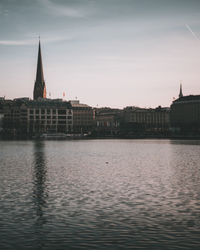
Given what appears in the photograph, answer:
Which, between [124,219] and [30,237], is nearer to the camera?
[30,237]

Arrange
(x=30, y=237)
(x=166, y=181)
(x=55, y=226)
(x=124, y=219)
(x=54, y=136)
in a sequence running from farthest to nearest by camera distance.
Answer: (x=54, y=136) < (x=166, y=181) < (x=124, y=219) < (x=55, y=226) < (x=30, y=237)

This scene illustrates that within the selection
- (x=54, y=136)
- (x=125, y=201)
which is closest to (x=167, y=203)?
(x=125, y=201)

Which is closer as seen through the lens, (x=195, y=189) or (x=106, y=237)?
(x=106, y=237)

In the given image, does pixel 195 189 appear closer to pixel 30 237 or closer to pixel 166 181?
pixel 166 181

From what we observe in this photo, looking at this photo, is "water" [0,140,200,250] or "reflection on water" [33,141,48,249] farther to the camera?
"reflection on water" [33,141,48,249]

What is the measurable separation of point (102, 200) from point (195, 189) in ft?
22.6

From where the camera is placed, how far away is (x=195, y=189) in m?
26.6

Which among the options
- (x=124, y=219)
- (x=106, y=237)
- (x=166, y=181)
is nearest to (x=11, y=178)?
(x=166, y=181)

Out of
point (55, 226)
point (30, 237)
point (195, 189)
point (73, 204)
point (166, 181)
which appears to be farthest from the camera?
point (166, 181)

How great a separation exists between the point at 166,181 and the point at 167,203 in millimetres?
9111

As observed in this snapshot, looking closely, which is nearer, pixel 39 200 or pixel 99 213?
pixel 99 213

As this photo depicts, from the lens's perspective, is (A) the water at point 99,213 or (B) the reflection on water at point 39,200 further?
(B) the reflection on water at point 39,200

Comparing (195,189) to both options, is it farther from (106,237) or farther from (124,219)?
(106,237)

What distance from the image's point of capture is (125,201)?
22.2 metres
